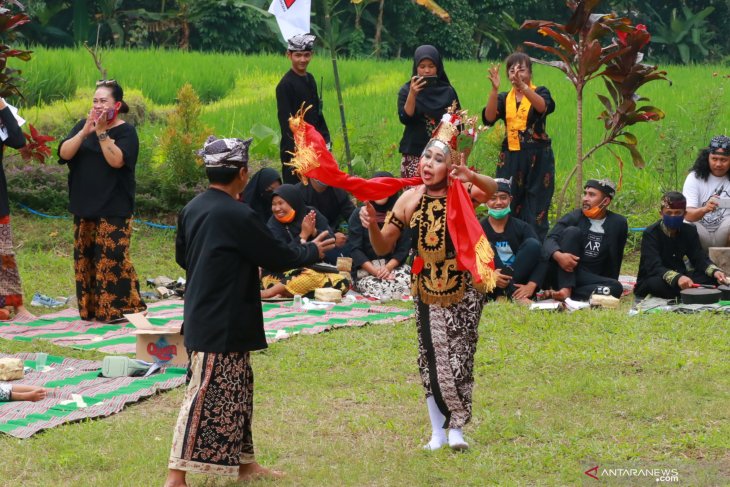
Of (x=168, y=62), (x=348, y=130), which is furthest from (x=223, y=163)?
(x=168, y=62)

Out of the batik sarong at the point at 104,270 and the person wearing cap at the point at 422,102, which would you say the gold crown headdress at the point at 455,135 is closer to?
the batik sarong at the point at 104,270

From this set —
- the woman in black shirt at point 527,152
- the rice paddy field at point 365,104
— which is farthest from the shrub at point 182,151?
the woman in black shirt at point 527,152

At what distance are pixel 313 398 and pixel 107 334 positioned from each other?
7.85 ft

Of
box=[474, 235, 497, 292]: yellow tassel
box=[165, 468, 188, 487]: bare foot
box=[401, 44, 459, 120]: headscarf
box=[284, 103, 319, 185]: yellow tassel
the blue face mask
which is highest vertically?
box=[284, 103, 319, 185]: yellow tassel

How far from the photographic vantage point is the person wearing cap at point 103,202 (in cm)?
889

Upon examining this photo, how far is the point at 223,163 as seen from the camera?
5430mm

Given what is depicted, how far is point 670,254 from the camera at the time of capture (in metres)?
9.84

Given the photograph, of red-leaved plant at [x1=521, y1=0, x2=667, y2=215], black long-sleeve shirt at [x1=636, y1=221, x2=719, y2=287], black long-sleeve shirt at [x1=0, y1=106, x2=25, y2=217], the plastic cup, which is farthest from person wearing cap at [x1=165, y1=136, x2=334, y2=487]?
red-leaved plant at [x1=521, y1=0, x2=667, y2=215]

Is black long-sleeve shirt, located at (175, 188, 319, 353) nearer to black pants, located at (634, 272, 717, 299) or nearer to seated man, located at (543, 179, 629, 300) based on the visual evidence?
seated man, located at (543, 179, 629, 300)

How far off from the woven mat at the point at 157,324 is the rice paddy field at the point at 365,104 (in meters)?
3.46

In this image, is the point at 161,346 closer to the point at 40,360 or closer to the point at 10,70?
the point at 40,360

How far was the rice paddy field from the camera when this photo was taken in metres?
13.4

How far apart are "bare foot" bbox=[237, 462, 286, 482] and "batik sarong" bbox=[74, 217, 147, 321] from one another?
3812 millimetres

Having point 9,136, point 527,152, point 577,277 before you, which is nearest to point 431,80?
point 527,152
